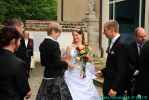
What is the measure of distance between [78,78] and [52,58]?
74 cm

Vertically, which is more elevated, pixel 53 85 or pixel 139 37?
pixel 139 37

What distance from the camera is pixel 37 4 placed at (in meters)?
51.2

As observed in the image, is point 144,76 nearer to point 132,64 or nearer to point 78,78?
point 132,64

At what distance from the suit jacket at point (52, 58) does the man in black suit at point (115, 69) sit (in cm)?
94

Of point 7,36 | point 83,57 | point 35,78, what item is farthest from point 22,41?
point 35,78

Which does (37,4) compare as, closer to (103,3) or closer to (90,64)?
(103,3)

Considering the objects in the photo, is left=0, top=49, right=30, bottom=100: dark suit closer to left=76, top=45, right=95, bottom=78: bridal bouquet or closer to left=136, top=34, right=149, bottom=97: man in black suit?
left=136, top=34, right=149, bottom=97: man in black suit

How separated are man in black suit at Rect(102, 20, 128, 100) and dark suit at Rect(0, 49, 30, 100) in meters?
2.21

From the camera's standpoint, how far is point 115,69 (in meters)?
8.53

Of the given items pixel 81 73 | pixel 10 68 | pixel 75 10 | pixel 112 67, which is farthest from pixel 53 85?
pixel 75 10

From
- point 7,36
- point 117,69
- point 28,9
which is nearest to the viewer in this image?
point 7,36

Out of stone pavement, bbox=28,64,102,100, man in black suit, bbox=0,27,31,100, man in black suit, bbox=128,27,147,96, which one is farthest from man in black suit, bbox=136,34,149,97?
stone pavement, bbox=28,64,102,100

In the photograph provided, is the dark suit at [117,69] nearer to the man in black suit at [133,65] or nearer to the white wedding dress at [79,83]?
the man in black suit at [133,65]

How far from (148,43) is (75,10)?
19.6m
